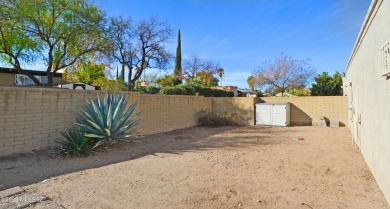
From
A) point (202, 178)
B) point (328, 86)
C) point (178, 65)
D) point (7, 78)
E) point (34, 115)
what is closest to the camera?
point (202, 178)

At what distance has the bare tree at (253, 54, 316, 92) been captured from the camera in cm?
2836

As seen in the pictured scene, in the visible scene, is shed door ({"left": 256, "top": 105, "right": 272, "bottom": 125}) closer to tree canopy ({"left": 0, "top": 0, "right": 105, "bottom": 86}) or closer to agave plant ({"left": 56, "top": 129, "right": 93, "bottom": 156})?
agave plant ({"left": 56, "top": 129, "right": 93, "bottom": 156})

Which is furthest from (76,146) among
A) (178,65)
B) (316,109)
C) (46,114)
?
(178,65)

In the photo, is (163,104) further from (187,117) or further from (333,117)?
(333,117)

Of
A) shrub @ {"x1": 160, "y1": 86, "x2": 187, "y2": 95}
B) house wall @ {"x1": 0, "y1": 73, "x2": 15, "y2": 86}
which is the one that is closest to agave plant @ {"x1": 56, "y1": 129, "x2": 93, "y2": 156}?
shrub @ {"x1": 160, "y1": 86, "x2": 187, "y2": 95}

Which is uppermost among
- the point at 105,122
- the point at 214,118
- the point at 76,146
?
the point at 105,122

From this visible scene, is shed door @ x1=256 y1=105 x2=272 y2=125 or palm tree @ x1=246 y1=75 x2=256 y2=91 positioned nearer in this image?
shed door @ x1=256 y1=105 x2=272 y2=125

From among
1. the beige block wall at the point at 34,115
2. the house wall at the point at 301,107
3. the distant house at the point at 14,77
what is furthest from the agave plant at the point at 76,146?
the distant house at the point at 14,77

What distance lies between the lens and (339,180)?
14.3ft

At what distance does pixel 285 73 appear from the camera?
93.5 ft

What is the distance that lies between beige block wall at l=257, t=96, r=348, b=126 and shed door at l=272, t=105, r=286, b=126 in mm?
1075

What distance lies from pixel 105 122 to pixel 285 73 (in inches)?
991

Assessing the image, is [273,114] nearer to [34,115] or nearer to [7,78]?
[34,115]

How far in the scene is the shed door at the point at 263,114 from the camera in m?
14.8
